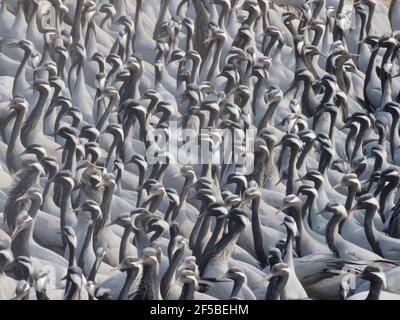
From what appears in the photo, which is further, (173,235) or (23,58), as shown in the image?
(23,58)

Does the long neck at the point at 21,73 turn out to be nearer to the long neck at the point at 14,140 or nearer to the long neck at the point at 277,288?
the long neck at the point at 14,140

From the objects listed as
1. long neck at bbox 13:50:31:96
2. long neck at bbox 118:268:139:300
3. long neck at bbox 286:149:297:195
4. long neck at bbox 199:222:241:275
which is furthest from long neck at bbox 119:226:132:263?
long neck at bbox 13:50:31:96

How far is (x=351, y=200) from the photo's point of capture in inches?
675

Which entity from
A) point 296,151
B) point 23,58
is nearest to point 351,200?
point 296,151

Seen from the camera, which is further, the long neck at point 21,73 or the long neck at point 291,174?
the long neck at point 21,73

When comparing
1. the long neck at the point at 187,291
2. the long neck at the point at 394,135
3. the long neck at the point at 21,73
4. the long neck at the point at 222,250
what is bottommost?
the long neck at the point at 394,135

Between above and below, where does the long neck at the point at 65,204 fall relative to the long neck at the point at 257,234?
above

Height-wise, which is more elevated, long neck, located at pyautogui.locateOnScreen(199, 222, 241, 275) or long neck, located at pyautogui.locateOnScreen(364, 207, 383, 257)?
long neck, located at pyautogui.locateOnScreen(199, 222, 241, 275)

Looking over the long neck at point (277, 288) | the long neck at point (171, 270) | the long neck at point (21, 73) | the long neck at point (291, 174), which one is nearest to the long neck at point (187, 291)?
the long neck at point (171, 270)

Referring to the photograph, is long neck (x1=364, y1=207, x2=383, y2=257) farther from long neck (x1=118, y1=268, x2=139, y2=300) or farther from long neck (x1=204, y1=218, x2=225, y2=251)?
long neck (x1=118, y1=268, x2=139, y2=300)
